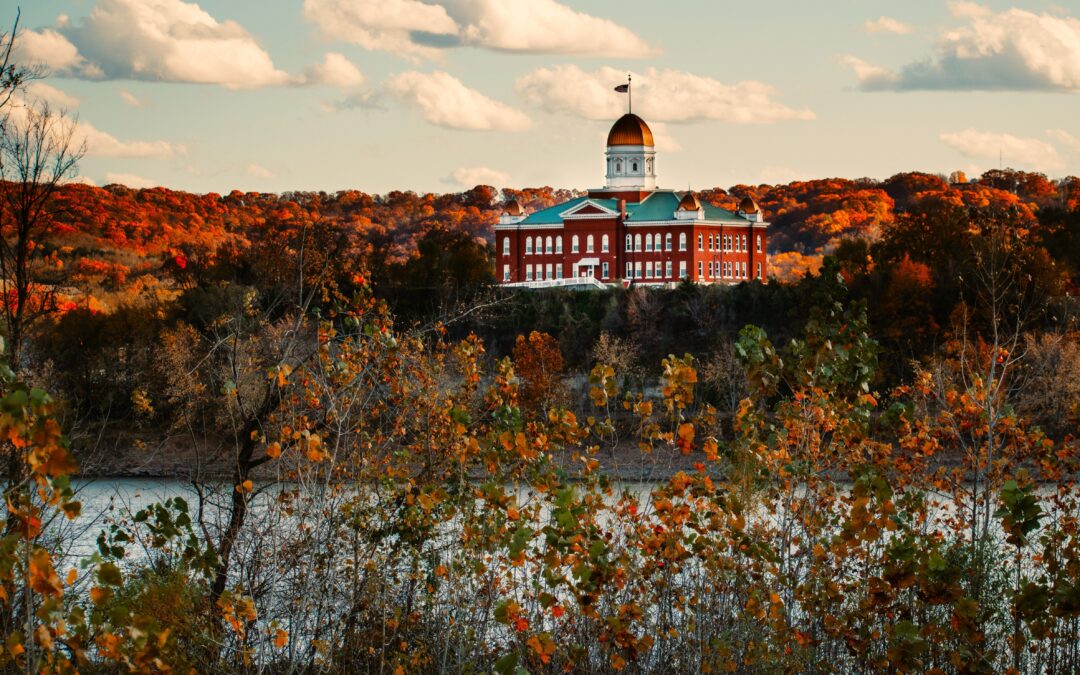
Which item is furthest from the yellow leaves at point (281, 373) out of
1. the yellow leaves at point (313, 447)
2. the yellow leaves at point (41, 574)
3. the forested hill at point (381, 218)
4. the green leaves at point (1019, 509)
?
the forested hill at point (381, 218)

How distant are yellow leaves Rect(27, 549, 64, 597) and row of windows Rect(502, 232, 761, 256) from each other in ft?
228

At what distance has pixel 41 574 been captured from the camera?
5293 mm

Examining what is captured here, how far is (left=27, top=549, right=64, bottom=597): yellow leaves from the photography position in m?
5.21

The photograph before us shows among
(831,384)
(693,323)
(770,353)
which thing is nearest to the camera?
(770,353)

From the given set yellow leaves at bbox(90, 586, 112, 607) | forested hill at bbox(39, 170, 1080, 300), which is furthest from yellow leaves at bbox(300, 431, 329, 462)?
forested hill at bbox(39, 170, 1080, 300)

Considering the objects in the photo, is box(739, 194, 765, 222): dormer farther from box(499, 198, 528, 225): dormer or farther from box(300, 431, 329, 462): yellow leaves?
box(300, 431, 329, 462): yellow leaves

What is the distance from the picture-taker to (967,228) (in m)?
51.9

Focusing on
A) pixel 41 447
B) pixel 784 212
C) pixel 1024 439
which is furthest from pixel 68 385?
pixel 784 212

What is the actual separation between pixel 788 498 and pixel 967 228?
4593 cm

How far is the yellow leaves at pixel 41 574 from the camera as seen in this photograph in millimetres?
5211

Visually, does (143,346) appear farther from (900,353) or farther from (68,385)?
(900,353)

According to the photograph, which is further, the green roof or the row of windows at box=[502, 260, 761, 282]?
the green roof

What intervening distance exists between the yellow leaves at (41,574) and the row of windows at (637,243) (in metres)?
69.5

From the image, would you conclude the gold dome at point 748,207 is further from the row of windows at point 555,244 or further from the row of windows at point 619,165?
the row of windows at point 555,244
